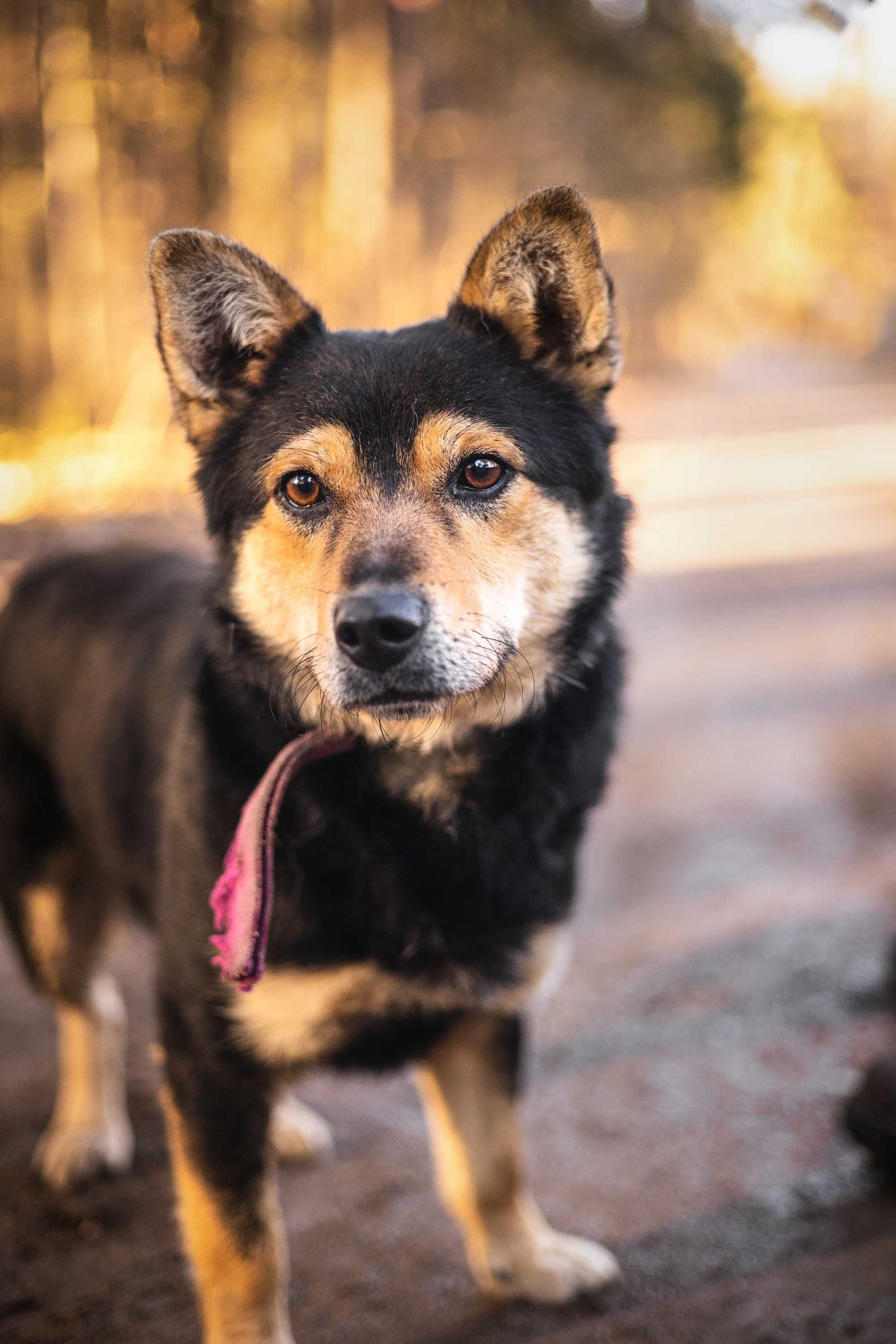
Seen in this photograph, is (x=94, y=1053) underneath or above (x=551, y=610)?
underneath

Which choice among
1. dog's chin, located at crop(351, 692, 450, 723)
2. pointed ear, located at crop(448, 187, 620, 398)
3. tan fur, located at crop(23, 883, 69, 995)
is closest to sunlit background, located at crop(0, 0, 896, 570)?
pointed ear, located at crop(448, 187, 620, 398)

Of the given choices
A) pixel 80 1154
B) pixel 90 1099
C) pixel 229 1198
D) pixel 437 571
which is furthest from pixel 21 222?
pixel 229 1198

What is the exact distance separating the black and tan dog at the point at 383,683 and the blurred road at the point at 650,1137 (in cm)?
23

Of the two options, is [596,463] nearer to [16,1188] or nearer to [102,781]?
[102,781]

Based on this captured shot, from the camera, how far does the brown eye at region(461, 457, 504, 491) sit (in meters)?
2.10

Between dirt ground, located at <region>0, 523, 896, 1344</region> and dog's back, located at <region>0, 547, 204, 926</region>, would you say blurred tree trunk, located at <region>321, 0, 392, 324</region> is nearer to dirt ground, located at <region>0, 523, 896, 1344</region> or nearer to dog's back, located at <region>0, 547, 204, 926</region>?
dirt ground, located at <region>0, 523, 896, 1344</region>

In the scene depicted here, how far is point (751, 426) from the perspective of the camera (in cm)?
1652

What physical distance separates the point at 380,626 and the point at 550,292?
916 millimetres

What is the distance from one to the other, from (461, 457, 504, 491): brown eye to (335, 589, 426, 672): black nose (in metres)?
0.39

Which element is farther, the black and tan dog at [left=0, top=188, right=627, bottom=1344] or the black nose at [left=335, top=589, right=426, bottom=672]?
the black and tan dog at [left=0, top=188, right=627, bottom=1344]

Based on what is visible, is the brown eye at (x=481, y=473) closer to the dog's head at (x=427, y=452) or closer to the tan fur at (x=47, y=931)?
the dog's head at (x=427, y=452)

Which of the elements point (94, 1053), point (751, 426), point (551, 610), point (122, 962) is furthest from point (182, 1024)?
point (751, 426)

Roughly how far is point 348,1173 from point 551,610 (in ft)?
5.59

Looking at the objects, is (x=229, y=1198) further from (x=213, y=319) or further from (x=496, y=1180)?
(x=213, y=319)
